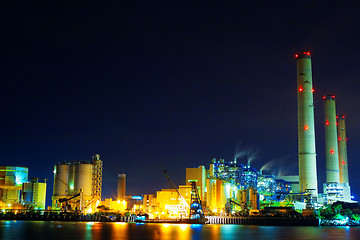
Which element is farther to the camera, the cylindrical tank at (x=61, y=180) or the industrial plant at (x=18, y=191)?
the industrial plant at (x=18, y=191)

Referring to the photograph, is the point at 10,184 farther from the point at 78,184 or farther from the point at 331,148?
the point at 331,148

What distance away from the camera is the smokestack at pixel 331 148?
181375mm

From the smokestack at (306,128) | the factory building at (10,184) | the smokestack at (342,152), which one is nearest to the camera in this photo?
the smokestack at (306,128)

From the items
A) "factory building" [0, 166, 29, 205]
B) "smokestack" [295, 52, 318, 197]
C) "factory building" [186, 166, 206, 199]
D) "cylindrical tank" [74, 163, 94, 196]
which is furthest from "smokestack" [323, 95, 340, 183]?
"factory building" [0, 166, 29, 205]

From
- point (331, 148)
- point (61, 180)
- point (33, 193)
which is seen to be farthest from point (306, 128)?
point (33, 193)

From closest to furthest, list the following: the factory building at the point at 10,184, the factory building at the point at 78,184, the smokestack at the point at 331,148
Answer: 1. the factory building at the point at 78,184
2. the factory building at the point at 10,184
3. the smokestack at the point at 331,148

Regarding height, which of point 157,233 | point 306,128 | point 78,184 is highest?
point 306,128

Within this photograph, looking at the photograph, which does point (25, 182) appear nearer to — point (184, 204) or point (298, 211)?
point (184, 204)

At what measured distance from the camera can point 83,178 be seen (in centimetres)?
16712

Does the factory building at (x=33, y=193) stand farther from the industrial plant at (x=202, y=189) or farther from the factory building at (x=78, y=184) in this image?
the factory building at (x=78, y=184)

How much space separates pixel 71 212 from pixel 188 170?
42009mm

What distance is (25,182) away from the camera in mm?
181375

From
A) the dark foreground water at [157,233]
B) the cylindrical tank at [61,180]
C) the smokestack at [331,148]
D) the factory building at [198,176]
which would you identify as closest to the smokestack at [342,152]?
the smokestack at [331,148]

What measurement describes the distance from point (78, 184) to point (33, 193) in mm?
22717
